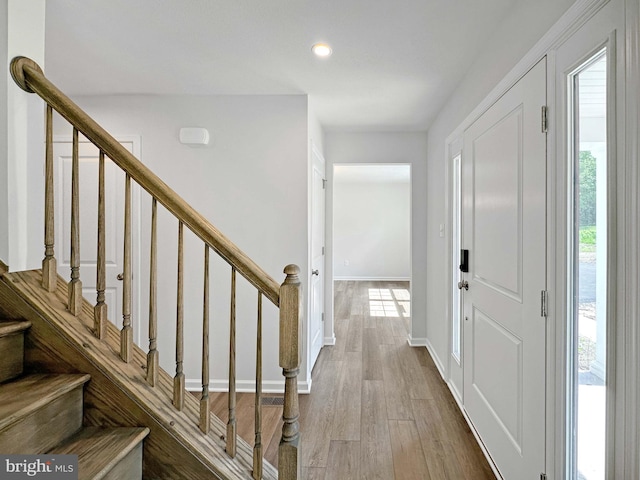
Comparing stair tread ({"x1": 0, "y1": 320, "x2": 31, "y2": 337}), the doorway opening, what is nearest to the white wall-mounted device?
stair tread ({"x1": 0, "y1": 320, "x2": 31, "y2": 337})

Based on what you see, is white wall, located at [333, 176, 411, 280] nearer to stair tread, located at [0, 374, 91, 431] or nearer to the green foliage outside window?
the green foliage outside window

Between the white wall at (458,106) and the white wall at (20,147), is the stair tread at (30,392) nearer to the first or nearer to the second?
the white wall at (20,147)

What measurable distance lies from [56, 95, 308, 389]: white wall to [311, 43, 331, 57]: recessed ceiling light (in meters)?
0.80

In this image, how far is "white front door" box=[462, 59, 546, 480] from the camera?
151 centimetres

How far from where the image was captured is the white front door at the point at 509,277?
→ 1.51m

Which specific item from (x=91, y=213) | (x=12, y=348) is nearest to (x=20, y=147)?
(x=12, y=348)

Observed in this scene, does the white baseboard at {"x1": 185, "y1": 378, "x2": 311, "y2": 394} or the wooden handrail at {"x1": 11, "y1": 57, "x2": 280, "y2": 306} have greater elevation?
the wooden handrail at {"x1": 11, "y1": 57, "x2": 280, "y2": 306}

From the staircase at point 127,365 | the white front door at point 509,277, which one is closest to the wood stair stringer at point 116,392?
the staircase at point 127,365

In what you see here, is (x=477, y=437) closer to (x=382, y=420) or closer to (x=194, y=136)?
(x=382, y=420)

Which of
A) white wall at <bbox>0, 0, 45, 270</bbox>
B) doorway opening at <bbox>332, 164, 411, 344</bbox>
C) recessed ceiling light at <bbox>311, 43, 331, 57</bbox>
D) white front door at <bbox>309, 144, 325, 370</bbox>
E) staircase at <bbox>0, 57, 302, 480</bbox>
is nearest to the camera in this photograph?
staircase at <bbox>0, 57, 302, 480</bbox>

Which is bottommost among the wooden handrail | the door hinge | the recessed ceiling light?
the wooden handrail

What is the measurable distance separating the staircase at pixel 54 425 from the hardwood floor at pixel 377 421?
3.65 feet

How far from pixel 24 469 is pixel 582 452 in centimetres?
181

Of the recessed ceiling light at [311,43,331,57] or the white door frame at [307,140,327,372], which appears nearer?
the recessed ceiling light at [311,43,331,57]
